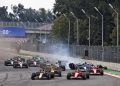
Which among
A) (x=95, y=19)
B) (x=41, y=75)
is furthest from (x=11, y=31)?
(x=41, y=75)

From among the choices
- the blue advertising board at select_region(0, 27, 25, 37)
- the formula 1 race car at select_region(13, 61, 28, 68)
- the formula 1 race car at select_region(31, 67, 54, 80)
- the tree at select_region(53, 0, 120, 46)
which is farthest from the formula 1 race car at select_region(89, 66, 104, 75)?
the blue advertising board at select_region(0, 27, 25, 37)

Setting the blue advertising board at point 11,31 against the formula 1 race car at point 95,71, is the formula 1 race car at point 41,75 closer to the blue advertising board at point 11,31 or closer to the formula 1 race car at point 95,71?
the formula 1 race car at point 95,71

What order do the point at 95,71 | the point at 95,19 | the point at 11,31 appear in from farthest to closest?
1. the point at 11,31
2. the point at 95,19
3. the point at 95,71

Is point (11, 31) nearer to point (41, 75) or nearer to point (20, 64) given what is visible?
point (20, 64)

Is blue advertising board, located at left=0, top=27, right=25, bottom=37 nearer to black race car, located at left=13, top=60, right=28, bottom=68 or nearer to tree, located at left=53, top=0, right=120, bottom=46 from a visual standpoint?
tree, located at left=53, top=0, right=120, bottom=46

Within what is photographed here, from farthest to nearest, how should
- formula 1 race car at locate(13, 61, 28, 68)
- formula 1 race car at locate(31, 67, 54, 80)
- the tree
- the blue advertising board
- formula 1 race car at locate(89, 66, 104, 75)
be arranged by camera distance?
1. the blue advertising board
2. the tree
3. formula 1 race car at locate(13, 61, 28, 68)
4. formula 1 race car at locate(89, 66, 104, 75)
5. formula 1 race car at locate(31, 67, 54, 80)

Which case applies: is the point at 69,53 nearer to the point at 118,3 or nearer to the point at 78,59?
the point at 78,59

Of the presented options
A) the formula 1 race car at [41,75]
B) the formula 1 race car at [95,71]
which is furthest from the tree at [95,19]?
the formula 1 race car at [41,75]

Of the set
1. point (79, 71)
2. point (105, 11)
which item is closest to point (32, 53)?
point (105, 11)

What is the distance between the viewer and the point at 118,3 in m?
109

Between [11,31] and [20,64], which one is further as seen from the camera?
[11,31]

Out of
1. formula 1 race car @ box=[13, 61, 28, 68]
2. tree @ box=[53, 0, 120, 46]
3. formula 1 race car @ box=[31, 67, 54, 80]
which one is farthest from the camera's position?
tree @ box=[53, 0, 120, 46]

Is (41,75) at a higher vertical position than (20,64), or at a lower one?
lower

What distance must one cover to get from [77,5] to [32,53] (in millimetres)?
17441
